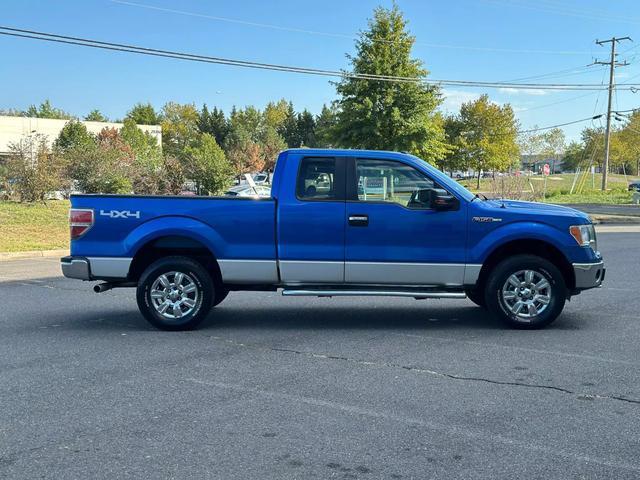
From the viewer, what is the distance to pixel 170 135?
10994cm

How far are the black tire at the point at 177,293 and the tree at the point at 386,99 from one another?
80.0 ft

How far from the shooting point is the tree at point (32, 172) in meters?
23.5

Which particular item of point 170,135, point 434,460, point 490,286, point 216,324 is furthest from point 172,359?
point 170,135

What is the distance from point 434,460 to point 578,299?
6.37 m

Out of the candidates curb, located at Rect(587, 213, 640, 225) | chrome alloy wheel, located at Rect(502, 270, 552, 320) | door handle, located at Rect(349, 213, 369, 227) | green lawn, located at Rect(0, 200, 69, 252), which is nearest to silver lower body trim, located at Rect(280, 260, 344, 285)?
door handle, located at Rect(349, 213, 369, 227)

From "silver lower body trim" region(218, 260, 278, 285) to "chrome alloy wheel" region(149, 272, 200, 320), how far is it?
1.28 feet

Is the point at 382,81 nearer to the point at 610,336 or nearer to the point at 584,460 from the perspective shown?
the point at 610,336

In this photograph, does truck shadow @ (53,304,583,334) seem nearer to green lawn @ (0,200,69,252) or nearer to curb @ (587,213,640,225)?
green lawn @ (0,200,69,252)

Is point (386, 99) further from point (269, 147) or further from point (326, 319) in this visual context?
point (269, 147)

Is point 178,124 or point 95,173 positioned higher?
point 178,124

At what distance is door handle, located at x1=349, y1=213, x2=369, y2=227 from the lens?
23.1ft

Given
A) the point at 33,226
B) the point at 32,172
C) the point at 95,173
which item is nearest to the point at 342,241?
the point at 33,226

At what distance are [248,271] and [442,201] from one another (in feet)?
7.59

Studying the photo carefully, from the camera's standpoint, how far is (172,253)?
7.42 metres
